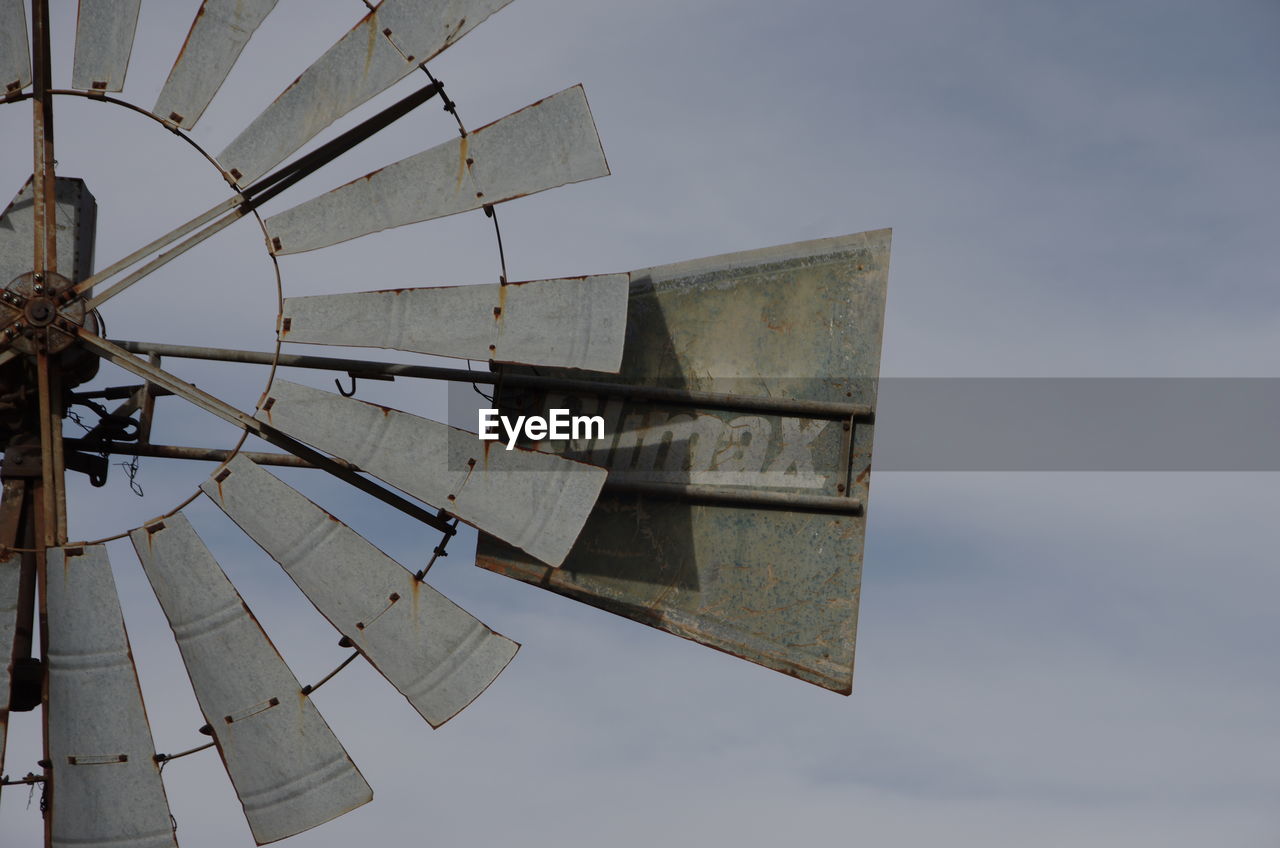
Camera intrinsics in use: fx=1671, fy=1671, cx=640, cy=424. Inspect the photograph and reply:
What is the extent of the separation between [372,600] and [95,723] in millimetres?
1392

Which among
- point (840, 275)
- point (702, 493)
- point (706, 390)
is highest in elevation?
point (840, 275)

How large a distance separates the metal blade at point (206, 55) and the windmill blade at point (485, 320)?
3.57 feet

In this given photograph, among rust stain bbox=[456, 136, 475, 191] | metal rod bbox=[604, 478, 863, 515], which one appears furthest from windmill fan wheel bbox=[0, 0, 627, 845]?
metal rod bbox=[604, 478, 863, 515]

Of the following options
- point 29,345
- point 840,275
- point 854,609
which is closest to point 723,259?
point 840,275

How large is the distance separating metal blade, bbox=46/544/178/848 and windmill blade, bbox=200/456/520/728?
76 cm

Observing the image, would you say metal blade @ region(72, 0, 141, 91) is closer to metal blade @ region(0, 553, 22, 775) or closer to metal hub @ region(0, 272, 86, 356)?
metal hub @ region(0, 272, 86, 356)

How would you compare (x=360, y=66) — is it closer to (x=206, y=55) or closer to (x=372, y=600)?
(x=206, y=55)

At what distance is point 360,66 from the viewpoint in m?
8.38

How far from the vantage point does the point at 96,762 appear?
771 centimetres

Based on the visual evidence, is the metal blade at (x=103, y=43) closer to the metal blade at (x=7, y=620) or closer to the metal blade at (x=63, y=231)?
the metal blade at (x=63, y=231)

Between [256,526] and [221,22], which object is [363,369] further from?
[221,22]

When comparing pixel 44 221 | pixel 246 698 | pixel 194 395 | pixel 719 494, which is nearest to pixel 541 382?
pixel 719 494

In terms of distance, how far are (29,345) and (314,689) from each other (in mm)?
2173

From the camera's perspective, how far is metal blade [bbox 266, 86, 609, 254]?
825cm
